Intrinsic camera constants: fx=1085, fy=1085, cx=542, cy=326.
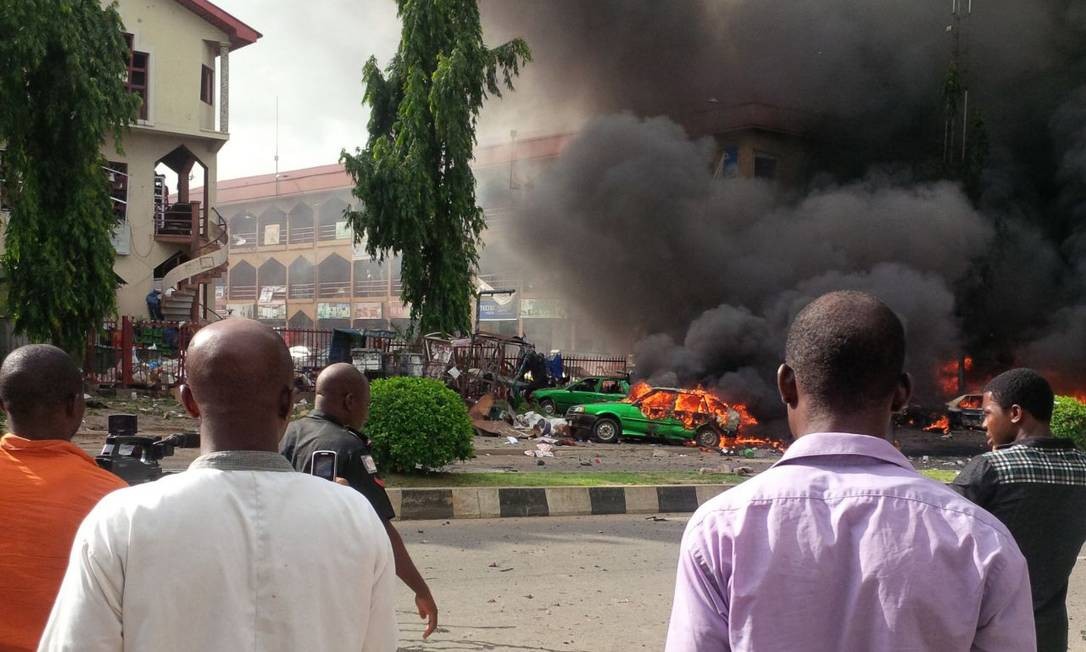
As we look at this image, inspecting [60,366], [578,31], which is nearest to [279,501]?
[60,366]

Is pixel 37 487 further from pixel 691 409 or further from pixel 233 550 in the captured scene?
pixel 691 409

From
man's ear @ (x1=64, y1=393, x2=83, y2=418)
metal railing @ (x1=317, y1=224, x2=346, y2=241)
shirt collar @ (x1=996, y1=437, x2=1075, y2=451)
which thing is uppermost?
metal railing @ (x1=317, y1=224, x2=346, y2=241)

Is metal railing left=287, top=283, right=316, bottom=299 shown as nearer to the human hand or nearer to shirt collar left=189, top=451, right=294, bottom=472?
the human hand

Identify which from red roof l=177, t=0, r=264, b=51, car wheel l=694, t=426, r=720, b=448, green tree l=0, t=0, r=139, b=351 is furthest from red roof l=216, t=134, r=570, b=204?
car wheel l=694, t=426, r=720, b=448

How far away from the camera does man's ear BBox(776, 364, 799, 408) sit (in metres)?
1.79

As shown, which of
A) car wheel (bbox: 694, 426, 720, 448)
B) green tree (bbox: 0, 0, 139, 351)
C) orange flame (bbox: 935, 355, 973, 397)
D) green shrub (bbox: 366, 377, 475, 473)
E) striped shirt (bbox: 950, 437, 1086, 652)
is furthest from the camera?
orange flame (bbox: 935, 355, 973, 397)

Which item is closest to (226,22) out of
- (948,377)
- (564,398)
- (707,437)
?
(564,398)

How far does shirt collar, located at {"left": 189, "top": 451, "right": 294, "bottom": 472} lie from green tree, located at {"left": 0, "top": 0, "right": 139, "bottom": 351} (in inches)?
600

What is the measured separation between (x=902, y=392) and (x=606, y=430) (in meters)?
16.8

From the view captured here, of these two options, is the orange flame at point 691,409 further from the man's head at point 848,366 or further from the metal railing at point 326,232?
the metal railing at point 326,232

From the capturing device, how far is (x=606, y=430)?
1852 cm

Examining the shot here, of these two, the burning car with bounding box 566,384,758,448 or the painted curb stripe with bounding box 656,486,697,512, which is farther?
the burning car with bounding box 566,384,758,448

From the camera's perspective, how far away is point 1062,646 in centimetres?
304

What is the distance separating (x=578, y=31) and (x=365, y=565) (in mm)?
30410
